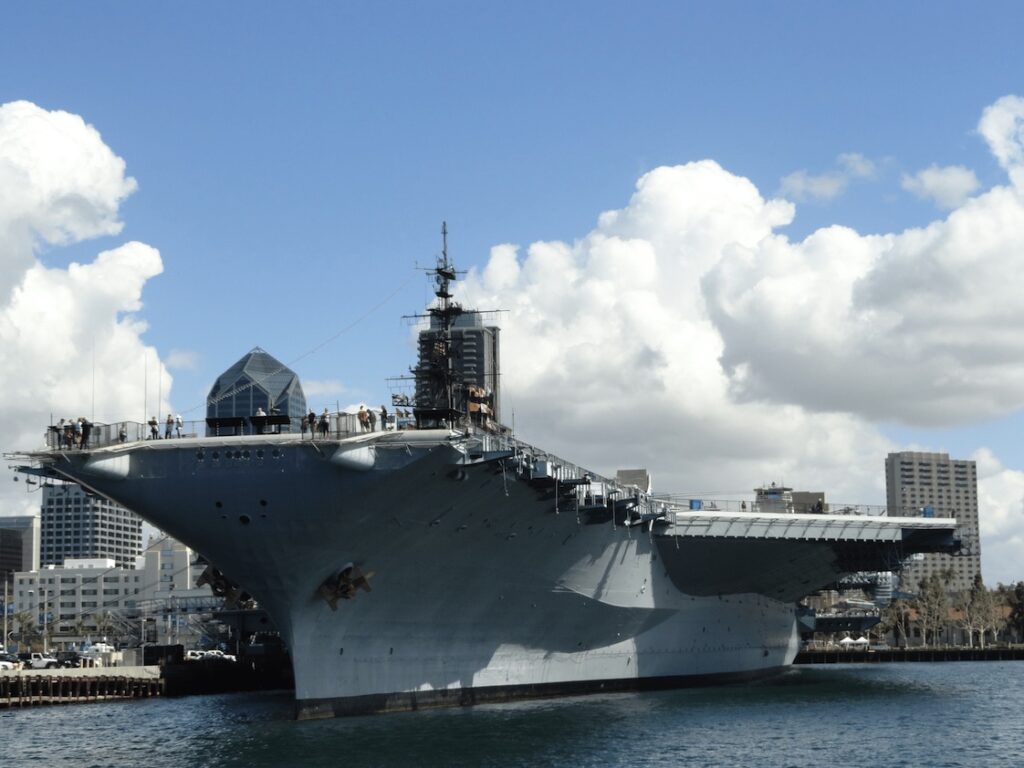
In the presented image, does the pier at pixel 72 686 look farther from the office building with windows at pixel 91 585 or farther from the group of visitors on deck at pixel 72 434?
the office building with windows at pixel 91 585

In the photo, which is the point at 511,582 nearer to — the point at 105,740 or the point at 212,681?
the point at 105,740

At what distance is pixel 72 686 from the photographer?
46.1 meters

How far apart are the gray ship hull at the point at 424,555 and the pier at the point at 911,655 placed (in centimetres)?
4304

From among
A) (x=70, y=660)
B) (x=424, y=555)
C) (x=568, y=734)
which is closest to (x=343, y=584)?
(x=424, y=555)

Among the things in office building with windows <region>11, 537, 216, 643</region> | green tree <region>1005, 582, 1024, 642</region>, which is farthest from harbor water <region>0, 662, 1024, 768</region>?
office building with windows <region>11, 537, 216, 643</region>

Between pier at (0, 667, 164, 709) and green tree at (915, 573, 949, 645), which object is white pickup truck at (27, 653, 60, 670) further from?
green tree at (915, 573, 949, 645)

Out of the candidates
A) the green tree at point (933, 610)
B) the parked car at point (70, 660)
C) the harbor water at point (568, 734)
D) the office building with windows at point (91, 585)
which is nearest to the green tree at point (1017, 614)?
the green tree at point (933, 610)

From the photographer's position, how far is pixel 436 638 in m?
33.5

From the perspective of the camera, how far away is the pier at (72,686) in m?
44.2

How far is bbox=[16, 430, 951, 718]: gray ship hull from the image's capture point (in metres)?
28.6

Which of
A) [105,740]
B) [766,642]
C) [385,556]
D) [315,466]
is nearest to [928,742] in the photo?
[385,556]

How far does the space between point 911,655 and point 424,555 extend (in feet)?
205

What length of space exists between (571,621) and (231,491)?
12617 mm

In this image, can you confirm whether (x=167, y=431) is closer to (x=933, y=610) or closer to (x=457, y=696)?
(x=457, y=696)
